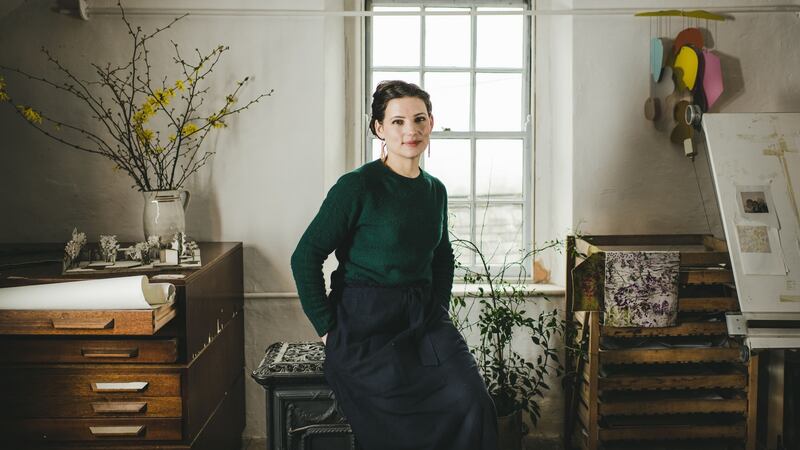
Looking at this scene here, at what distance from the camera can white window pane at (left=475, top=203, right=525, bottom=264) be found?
3375 millimetres

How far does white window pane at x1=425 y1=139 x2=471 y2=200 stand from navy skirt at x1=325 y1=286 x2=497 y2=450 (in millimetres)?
1373

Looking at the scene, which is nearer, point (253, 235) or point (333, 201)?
point (333, 201)

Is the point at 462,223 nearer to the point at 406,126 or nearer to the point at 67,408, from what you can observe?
the point at 406,126

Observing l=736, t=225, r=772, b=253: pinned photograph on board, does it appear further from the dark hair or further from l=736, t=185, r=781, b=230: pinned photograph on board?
the dark hair

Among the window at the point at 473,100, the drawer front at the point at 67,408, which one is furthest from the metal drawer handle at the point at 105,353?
the window at the point at 473,100

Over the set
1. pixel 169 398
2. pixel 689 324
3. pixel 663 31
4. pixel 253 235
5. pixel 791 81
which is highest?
pixel 663 31

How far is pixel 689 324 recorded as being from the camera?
265 centimetres

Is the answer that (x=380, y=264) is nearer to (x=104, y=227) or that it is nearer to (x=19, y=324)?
(x=19, y=324)

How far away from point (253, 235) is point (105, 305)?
1.15m

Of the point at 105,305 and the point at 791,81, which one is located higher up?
the point at 791,81

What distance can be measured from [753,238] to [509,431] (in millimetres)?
1283

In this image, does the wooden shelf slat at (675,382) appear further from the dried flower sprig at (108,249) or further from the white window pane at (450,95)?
the dried flower sprig at (108,249)

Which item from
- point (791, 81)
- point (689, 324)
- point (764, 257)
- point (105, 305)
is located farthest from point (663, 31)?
point (105, 305)

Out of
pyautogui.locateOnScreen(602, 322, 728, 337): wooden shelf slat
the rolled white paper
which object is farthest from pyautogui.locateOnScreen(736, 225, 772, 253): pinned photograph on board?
the rolled white paper
